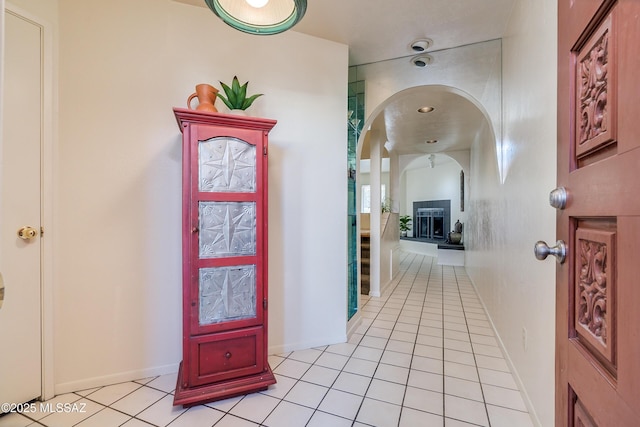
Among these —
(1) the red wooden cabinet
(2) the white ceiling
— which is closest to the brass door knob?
(1) the red wooden cabinet

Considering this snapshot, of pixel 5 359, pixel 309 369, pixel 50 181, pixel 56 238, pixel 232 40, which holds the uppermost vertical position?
pixel 232 40

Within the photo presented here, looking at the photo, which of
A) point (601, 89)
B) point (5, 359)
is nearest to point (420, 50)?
point (601, 89)

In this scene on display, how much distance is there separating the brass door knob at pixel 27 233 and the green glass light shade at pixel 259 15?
4.98 feet

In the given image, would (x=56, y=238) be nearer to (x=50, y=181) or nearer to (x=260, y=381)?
(x=50, y=181)

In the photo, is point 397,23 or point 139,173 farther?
point 397,23

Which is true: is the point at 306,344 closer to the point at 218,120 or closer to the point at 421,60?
the point at 218,120

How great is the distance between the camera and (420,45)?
7.23 feet

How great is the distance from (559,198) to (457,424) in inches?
51.3

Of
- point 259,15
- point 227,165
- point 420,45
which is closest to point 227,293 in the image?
point 227,165

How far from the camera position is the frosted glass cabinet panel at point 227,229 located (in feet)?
5.19

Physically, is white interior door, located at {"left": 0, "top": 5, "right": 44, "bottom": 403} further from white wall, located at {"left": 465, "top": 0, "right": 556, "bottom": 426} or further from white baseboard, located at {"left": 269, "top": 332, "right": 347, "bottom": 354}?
white wall, located at {"left": 465, "top": 0, "right": 556, "bottom": 426}

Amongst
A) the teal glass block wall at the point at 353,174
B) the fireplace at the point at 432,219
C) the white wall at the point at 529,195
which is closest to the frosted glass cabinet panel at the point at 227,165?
the teal glass block wall at the point at 353,174

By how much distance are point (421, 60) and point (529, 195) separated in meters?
1.52

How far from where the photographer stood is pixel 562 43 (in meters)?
0.77
